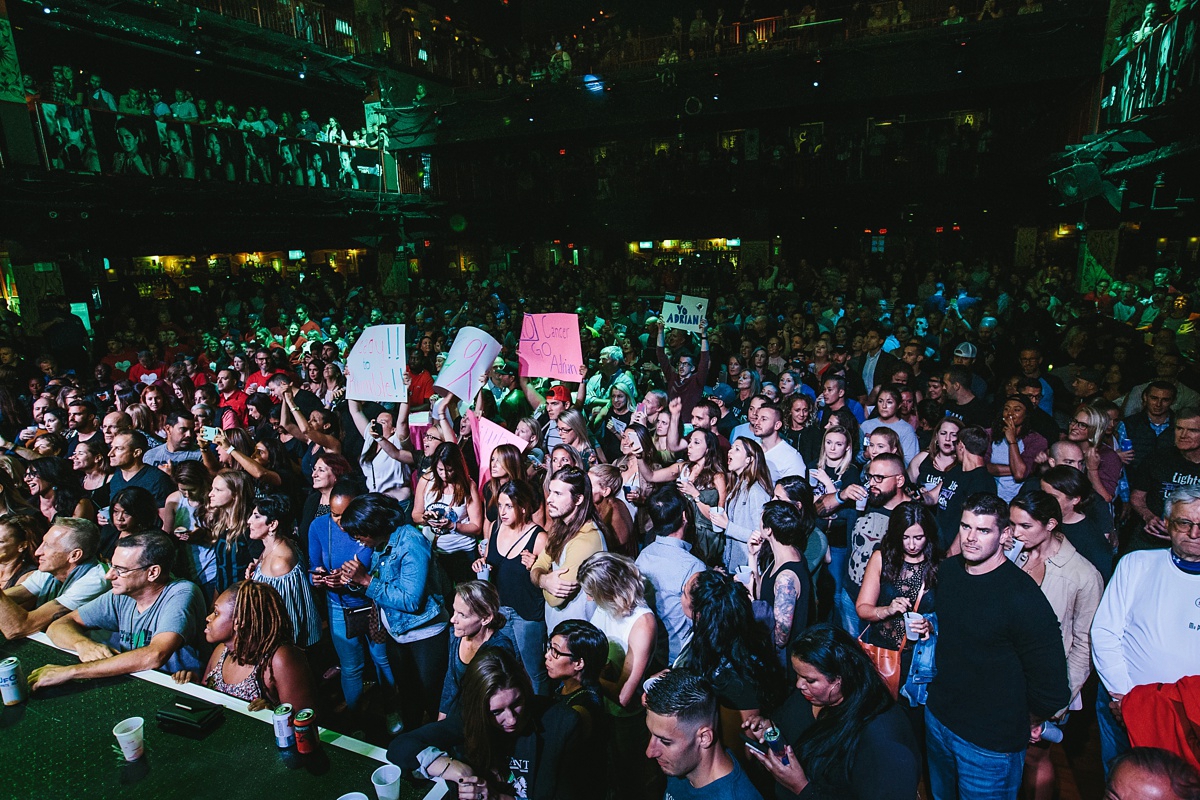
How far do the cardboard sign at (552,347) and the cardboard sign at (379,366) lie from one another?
4.15 feet

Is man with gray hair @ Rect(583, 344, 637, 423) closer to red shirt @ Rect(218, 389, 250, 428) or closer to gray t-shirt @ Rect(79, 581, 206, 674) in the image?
red shirt @ Rect(218, 389, 250, 428)

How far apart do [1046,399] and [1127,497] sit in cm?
150

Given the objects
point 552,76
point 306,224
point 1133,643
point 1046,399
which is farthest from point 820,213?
point 1133,643

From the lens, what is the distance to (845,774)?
7.55 feet

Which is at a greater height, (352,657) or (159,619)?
(159,619)

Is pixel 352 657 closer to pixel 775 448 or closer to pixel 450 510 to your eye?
pixel 450 510

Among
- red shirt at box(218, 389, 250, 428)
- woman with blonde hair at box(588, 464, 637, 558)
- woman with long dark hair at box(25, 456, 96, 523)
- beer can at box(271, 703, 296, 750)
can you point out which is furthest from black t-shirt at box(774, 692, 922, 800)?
red shirt at box(218, 389, 250, 428)

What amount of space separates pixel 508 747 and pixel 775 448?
316 cm

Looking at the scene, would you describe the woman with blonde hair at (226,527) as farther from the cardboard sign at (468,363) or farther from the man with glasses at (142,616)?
the cardboard sign at (468,363)

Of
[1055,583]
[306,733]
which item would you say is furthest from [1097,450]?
[306,733]

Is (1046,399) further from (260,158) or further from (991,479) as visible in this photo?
(260,158)

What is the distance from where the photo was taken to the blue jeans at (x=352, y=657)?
13.4 ft

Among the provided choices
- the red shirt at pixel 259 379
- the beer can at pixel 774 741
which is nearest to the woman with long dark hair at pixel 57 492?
the red shirt at pixel 259 379

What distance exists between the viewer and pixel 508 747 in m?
2.51
